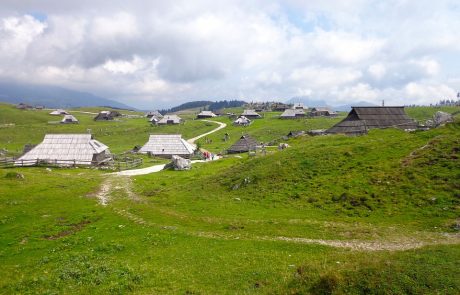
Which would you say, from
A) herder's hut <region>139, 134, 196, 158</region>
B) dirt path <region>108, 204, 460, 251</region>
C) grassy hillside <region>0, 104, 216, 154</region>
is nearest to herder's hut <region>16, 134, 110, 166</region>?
herder's hut <region>139, 134, 196, 158</region>

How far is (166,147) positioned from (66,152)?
2221cm

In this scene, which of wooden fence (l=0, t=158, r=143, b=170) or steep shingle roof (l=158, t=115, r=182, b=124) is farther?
steep shingle roof (l=158, t=115, r=182, b=124)

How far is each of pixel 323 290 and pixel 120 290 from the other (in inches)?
357

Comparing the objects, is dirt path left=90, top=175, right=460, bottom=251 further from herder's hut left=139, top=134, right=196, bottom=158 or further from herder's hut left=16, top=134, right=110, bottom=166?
herder's hut left=139, top=134, right=196, bottom=158

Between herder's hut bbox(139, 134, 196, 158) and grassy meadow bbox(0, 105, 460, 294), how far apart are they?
117ft

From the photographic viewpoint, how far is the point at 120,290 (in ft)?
53.3

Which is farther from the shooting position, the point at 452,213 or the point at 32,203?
the point at 32,203

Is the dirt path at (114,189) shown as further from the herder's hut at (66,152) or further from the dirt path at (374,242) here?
the dirt path at (374,242)

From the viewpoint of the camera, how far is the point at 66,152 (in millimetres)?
67875

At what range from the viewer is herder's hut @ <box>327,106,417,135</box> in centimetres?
6298

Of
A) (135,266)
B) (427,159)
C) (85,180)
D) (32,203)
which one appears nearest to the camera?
(135,266)

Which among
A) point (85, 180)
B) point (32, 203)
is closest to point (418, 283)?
point (32, 203)

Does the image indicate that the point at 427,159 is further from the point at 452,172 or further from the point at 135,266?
the point at 135,266

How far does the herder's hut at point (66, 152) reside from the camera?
6594 centimetres
